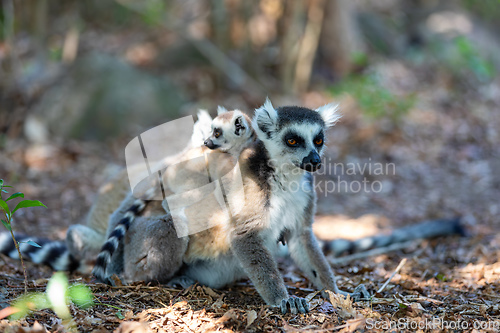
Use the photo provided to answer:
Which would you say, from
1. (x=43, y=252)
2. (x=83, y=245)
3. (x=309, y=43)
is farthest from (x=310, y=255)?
(x=309, y=43)

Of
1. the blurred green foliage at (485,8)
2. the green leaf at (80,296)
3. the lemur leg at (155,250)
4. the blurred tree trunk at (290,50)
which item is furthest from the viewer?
the blurred green foliage at (485,8)

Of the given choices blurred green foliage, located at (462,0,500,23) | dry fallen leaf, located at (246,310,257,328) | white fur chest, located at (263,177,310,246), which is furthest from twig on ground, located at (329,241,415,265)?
blurred green foliage, located at (462,0,500,23)

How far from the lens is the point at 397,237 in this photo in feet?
19.3

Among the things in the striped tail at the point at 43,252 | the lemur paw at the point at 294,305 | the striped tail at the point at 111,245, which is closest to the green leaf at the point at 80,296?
the striped tail at the point at 111,245

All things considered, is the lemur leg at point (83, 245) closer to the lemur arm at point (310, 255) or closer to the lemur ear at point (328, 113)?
the lemur arm at point (310, 255)

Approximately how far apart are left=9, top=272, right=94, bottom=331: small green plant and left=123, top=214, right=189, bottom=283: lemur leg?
22.1 inches

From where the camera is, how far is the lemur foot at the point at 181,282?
4152mm

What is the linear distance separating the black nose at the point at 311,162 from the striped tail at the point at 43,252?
2707 millimetres

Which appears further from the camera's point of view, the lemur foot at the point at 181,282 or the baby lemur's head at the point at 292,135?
the lemur foot at the point at 181,282

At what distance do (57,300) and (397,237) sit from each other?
4.47 metres

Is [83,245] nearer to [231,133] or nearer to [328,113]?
[231,133]

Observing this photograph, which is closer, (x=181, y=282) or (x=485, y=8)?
(x=181, y=282)

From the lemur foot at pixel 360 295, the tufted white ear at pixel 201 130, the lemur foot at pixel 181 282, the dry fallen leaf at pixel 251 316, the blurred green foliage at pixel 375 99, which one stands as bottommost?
the dry fallen leaf at pixel 251 316

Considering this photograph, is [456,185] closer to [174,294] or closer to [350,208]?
[350,208]
